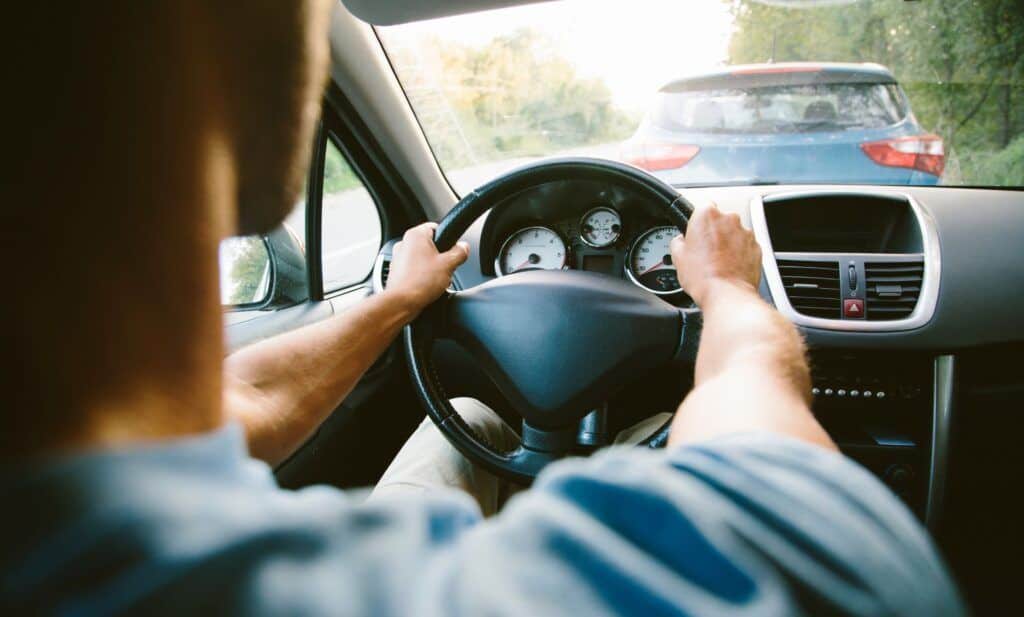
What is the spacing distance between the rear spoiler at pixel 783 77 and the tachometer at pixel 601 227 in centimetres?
66

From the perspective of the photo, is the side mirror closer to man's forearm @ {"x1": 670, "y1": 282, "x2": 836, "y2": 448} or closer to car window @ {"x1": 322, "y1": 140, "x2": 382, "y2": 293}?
car window @ {"x1": 322, "y1": 140, "x2": 382, "y2": 293}

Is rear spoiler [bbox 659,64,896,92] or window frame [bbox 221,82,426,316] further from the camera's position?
rear spoiler [bbox 659,64,896,92]

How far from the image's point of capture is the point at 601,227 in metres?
1.96

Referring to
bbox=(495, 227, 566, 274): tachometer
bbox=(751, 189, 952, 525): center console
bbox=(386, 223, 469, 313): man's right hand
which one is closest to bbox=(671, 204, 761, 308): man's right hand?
bbox=(386, 223, 469, 313): man's right hand

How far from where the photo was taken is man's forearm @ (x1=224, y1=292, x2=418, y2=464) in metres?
1.09

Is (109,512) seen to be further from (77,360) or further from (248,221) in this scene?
(248,221)

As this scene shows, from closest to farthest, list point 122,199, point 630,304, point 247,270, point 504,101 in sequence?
point 122,199
point 630,304
point 247,270
point 504,101

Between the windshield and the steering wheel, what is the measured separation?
0.73 m

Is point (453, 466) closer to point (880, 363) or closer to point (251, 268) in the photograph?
point (251, 268)

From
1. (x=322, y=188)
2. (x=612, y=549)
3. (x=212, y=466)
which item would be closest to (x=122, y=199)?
(x=212, y=466)

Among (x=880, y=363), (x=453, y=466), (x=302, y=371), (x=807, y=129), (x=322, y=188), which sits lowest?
(x=453, y=466)

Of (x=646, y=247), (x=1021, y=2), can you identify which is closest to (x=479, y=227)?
(x=646, y=247)

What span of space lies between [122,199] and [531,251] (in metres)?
1.72

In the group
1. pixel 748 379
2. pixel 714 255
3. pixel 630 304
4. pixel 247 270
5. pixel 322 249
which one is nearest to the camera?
pixel 748 379
